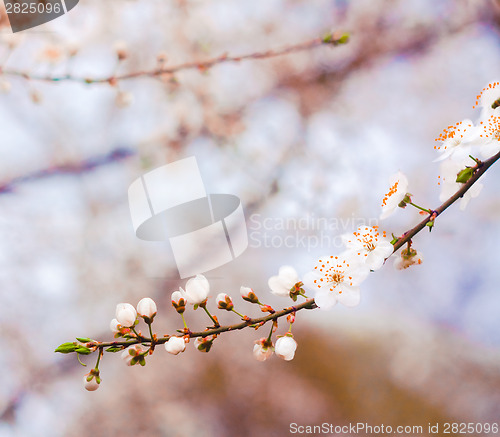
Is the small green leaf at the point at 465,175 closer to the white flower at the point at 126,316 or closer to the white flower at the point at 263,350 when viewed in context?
the white flower at the point at 263,350

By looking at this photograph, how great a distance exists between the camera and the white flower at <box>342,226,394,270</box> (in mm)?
453

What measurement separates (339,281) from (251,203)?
2.08ft

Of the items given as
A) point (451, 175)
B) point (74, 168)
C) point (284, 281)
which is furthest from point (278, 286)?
point (74, 168)

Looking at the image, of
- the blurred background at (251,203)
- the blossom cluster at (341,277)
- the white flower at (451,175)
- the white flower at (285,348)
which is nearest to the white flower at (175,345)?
the blossom cluster at (341,277)

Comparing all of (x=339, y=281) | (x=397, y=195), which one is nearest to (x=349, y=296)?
(x=339, y=281)

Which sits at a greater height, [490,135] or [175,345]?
[490,135]

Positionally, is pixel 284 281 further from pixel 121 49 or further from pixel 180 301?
pixel 121 49

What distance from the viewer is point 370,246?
1.61 feet

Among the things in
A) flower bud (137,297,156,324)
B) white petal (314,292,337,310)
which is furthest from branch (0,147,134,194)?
white petal (314,292,337,310)

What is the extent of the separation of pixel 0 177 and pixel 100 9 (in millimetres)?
490

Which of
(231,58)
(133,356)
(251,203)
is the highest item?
(231,58)

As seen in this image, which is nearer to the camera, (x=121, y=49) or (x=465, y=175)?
(x=465, y=175)

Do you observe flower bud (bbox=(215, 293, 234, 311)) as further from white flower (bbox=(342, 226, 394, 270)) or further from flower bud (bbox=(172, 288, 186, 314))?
white flower (bbox=(342, 226, 394, 270))

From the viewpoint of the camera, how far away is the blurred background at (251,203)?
1022mm
